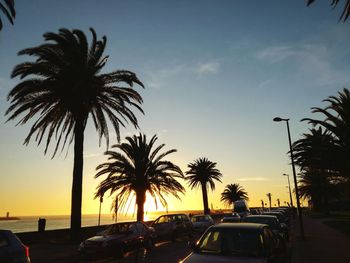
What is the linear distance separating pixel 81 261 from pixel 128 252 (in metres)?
2.85

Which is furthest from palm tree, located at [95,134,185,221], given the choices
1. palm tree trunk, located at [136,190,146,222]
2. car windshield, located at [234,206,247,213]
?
car windshield, located at [234,206,247,213]

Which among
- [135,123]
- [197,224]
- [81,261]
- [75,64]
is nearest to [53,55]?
[75,64]

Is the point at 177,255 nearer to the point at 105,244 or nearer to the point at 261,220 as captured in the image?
the point at 105,244

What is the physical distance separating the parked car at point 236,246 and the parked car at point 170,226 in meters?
14.4

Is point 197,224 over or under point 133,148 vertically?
under

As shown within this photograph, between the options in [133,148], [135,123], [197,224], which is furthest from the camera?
[133,148]

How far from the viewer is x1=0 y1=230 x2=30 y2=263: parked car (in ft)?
25.3

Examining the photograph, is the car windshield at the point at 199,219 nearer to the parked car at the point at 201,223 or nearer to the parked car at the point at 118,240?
the parked car at the point at 201,223

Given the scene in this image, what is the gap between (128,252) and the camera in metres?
16.6

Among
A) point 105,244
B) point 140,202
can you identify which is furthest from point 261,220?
point 140,202

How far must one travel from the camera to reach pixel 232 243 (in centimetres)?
711

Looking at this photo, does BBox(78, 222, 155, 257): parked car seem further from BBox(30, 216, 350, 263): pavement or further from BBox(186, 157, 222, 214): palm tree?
BBox(186, 157, 222, 214): palm tree

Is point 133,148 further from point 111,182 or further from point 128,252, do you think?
point 128,252

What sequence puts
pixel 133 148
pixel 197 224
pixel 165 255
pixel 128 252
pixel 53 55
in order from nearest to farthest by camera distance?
pixel 165 255 < pixel 128 252 < pixel 53 55 < pixel 197 224 < pixel 133 148
